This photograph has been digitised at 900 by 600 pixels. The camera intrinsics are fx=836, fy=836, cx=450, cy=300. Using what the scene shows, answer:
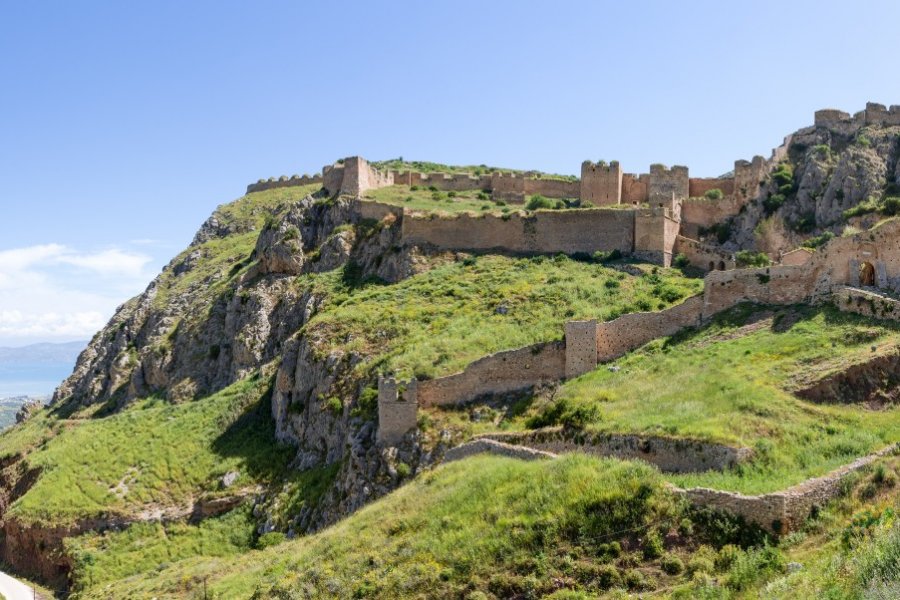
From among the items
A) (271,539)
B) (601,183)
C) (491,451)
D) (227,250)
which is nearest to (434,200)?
(601,183)

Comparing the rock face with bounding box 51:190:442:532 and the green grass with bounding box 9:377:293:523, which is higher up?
the rock face with bounding box 51:190:442:532

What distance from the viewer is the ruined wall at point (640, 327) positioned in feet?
95.0

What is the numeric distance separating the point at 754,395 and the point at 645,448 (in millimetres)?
3261

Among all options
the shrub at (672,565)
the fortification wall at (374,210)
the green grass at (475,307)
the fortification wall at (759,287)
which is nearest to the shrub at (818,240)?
the green grass at (475,307)

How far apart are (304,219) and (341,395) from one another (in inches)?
848

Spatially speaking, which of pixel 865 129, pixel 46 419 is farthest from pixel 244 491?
pixel 865 129

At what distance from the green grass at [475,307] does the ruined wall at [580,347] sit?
1.78 m

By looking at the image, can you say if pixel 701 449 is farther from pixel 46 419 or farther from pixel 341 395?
pixel 46 419

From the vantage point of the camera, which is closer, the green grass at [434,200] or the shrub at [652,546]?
the shrub at [652,546]

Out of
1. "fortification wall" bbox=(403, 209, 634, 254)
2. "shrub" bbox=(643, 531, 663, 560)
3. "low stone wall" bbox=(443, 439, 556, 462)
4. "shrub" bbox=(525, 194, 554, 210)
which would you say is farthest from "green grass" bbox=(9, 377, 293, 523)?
"shrub" bbox=(643, 531, 663, 560)

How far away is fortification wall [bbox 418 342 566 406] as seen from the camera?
28734 millimetres

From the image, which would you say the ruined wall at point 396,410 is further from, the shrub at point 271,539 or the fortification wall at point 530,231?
the fortification wall at point 530,231

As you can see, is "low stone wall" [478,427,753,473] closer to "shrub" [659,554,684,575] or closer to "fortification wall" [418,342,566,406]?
"shrub" [659,554,684,575]

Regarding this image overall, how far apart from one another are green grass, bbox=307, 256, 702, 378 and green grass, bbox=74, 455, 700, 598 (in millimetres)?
8972
